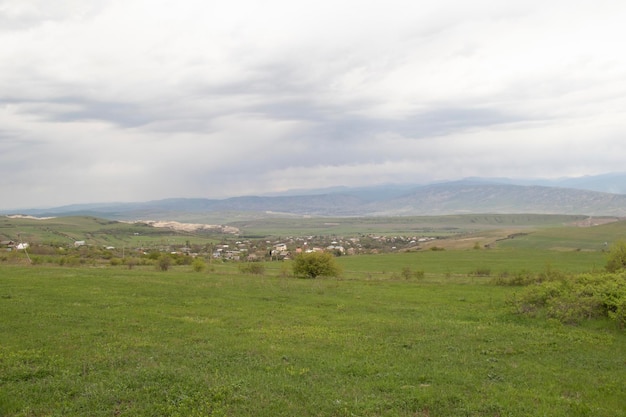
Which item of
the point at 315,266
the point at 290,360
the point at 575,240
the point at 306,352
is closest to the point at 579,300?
the point at 306,352

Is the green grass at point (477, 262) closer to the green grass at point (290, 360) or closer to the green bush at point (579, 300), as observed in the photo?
the green bush at point (579, 300)

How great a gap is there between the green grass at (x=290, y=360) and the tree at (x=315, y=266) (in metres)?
24.0

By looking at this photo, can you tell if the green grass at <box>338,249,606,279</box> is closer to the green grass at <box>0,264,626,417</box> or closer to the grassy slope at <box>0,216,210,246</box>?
the green grass at <box>0,264,626,417</box>

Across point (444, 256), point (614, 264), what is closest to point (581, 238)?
point (444, 256)

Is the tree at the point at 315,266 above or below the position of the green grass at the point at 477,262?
above

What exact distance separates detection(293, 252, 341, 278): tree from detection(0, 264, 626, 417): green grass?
23995mm

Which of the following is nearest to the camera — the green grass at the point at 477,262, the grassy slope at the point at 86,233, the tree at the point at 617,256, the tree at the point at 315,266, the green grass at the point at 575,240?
the tree at the point at 617,256

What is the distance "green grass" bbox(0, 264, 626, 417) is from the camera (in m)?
10.7

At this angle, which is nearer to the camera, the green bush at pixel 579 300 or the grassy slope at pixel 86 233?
the green bush at pixel 579 300

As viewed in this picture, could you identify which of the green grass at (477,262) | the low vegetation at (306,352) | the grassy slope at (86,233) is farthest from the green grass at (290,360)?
the grassy slope at (86,233)

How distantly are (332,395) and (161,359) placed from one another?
236 inches

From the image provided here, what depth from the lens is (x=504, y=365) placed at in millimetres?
14445

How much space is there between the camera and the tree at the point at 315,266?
50781 millimetres

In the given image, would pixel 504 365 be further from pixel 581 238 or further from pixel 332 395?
pixel 581 238
